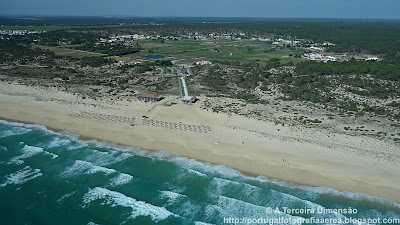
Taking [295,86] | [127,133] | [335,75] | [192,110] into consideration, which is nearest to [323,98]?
[295,86]

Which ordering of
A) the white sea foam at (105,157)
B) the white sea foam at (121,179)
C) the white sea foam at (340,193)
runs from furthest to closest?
the white sea foam at (105,157), the white sea foam at (121,179), the white sea foam at (340,193)

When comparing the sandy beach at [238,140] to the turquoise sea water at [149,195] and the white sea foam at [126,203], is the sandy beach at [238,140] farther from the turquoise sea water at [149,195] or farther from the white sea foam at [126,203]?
the white sea foam at [126,203]

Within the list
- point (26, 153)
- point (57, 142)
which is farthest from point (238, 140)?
point (26, 153)

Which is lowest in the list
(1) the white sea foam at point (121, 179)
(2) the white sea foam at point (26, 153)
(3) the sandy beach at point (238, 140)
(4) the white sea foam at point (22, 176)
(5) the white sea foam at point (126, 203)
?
(5) the white sea foam at point (126, 203)

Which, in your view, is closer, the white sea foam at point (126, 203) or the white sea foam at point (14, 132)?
the white sea foam at point (126, 203)

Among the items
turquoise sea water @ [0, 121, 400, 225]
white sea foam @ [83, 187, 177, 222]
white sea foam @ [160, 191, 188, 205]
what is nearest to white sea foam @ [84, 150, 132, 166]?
turquoise sea water @ [0, 121, 400, 225]

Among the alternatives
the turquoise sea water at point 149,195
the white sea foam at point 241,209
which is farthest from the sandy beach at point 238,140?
the white sea foam at point 241,209

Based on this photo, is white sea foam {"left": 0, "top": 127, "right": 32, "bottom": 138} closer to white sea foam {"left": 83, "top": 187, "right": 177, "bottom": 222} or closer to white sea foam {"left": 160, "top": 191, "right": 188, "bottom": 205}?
white sea foam {"left": 83, "top": 187, "right": 177, "bottom": 222}

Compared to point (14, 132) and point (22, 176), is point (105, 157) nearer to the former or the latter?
point (22, 176)
